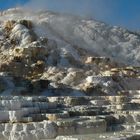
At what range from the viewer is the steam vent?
15836 mm

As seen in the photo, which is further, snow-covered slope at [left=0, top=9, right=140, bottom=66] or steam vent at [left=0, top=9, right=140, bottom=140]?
snow-covered slope at [left=0, top=9, right=140, bottom=66]

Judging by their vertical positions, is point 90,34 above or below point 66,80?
above

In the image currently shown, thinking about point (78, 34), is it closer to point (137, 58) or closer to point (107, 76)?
point (137, 58)

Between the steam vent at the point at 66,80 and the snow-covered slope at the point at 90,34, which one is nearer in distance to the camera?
the steam vent at the point at 66,80

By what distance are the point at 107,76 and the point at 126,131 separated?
1492cm

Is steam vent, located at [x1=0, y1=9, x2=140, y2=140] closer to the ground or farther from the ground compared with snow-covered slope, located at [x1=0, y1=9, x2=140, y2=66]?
closer to the ground

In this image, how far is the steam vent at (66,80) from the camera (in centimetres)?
1584

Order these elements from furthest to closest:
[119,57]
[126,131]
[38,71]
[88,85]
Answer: [119,57], [38,71], [88,85], [126,131]

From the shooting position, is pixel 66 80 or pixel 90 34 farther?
pixel 90 34

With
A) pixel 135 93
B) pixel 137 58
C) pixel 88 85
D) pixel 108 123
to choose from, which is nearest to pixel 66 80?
pixel 88 85

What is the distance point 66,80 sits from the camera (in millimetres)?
30953

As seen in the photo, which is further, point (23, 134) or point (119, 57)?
point (119, 57)

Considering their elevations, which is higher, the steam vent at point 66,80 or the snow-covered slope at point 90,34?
the snow-covered slope at point 90,34

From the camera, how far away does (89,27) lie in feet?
170
